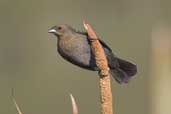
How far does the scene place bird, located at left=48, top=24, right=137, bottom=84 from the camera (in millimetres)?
2457

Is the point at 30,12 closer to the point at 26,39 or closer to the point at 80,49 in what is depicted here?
the point at 26,39

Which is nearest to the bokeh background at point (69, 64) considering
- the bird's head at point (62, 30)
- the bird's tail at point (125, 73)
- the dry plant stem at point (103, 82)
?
the bird's head at point (62, 30)

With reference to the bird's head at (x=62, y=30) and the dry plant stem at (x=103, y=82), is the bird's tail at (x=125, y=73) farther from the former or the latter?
the dry plant stem at (x=103, y=82)

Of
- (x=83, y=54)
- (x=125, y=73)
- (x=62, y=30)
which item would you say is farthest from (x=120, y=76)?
(x=62, y=30)

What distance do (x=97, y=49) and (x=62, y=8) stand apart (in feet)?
10.5

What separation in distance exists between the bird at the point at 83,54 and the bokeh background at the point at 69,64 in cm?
197

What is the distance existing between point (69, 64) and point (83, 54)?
2.25 meters

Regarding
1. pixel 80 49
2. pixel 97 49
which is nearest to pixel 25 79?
pixel 80 49

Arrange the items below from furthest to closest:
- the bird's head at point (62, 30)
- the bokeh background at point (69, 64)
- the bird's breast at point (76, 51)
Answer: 1. the bokeh background at point (69, 64)
2. the bird's head at point (62, 30)
3. the bird's breast at point (76, 51)

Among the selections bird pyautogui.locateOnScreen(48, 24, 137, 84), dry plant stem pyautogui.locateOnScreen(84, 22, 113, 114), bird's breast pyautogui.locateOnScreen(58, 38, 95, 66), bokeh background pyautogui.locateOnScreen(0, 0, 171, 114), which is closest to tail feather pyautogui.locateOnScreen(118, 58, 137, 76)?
bird pyautogui.locateOnScreen(48, 24, 137, 84)

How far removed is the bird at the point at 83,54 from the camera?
246cm

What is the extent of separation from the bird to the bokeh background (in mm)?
Answer: 1971

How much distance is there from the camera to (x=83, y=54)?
2.44 meters

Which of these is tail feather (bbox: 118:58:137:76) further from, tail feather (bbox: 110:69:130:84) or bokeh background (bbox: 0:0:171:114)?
bokeh background (bbox: 0:0:171:114)
